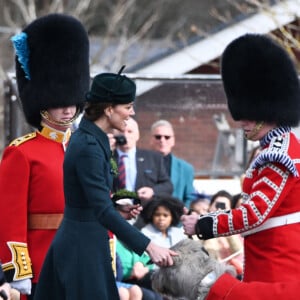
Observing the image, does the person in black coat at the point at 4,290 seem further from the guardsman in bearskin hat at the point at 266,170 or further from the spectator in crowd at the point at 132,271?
the spectator in crowd at the point at 132,271

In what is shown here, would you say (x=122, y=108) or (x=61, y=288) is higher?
(x=122, y=108)

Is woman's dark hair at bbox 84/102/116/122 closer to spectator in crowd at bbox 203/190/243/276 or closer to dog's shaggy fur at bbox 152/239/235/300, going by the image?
dog's shaggy fur at bbox 152/239/235/300

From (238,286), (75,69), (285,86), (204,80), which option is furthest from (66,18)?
(204,80)

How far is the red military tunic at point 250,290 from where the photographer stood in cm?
509

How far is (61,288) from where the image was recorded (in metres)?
6.19

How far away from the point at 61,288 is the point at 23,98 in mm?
1295

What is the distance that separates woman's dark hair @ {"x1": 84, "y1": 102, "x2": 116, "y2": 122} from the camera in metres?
6.10

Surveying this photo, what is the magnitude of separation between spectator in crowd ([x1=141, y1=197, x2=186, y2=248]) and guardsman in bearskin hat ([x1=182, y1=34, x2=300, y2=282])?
3.00m

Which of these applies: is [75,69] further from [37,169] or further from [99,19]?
[99,19]

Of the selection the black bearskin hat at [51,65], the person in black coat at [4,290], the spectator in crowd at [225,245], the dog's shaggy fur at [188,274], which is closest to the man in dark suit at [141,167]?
the spectator in crowd at [225,245]

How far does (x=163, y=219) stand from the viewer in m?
9.17

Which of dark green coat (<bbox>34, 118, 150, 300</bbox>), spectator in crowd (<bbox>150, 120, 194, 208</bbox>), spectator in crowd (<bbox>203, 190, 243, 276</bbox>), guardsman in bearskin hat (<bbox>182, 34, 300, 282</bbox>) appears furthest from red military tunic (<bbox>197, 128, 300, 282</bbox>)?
spectator in crowd (<bbox>150, 120, 194, 208</bbox>)

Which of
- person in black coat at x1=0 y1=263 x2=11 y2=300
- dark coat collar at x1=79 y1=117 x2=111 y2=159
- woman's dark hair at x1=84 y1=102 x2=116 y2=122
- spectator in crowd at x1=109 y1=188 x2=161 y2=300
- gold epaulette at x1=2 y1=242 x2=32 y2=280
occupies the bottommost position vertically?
spectator in crowd at x1=109 y1=188 x2=161 y2=300

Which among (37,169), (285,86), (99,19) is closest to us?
(285,86)
